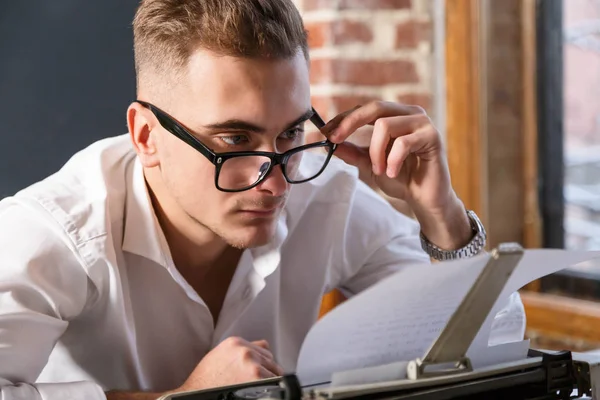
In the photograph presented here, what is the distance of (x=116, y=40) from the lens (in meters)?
1.70

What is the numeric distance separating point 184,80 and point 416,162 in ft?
1.39

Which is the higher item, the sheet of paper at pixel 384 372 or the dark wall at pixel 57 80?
the dark wall at pixel 57 80

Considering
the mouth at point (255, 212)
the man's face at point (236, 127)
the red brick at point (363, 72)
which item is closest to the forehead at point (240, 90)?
the man's face at point (236, 127)

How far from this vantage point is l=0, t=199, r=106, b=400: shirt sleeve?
3.40 ft

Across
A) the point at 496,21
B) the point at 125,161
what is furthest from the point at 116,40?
the point at 496,21

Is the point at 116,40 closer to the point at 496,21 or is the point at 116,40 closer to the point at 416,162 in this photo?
the point at 416,162

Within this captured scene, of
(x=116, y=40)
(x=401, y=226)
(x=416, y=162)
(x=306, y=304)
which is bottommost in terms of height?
(x=306, y=304)

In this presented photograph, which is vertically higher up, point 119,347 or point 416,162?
point 416,162

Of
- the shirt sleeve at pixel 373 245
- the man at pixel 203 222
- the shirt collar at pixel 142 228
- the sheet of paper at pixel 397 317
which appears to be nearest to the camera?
the sheet of paper at pixel 397 317

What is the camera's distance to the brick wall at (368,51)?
6.70 ft

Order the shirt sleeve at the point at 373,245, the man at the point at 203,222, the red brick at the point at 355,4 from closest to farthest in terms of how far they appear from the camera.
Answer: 1. the man at the point at 203,222
2. the shirt sleeve at the point at 373,245
3. the red brick at the point at 355,4

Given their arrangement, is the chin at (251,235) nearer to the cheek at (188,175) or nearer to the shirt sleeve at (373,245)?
the cheek at (188,175)

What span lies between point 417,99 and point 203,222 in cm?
105

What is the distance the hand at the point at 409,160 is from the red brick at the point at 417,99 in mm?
723
